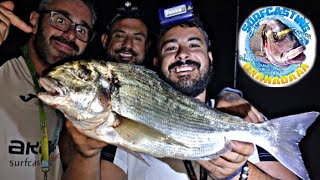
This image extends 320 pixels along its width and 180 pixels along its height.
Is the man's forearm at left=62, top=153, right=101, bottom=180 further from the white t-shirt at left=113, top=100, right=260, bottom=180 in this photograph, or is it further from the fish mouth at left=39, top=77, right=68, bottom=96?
the fish mouth at left=39, top=77, right=68, bottom=96

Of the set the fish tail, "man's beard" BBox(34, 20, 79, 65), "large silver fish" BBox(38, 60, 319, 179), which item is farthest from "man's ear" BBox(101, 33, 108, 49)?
the fish tail

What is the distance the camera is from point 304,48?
107 inches

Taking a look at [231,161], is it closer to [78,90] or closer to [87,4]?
[78,90]

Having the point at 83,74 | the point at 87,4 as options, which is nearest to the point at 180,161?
the point at 83,74

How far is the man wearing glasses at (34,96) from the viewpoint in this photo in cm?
209

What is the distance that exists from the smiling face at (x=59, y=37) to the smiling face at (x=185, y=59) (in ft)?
1.77

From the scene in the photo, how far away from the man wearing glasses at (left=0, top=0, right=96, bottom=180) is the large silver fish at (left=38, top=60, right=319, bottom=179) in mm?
634

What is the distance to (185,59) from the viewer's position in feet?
7.62

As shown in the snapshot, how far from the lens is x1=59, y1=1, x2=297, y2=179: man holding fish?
5.78 feet

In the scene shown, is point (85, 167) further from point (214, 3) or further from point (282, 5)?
point (282, 5)

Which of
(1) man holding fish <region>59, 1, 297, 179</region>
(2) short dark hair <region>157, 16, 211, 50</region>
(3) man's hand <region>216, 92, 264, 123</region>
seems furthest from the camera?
(2) short dark hair <region>157, 16, 211, 50</region>

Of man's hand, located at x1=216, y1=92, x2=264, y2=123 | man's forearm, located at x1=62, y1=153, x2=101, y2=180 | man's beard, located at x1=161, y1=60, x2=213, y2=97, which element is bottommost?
man's forearm, located at x1=62, y1=153, x2=101, y2=180

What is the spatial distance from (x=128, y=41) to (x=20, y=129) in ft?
3.02

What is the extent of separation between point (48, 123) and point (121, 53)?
69 cm
